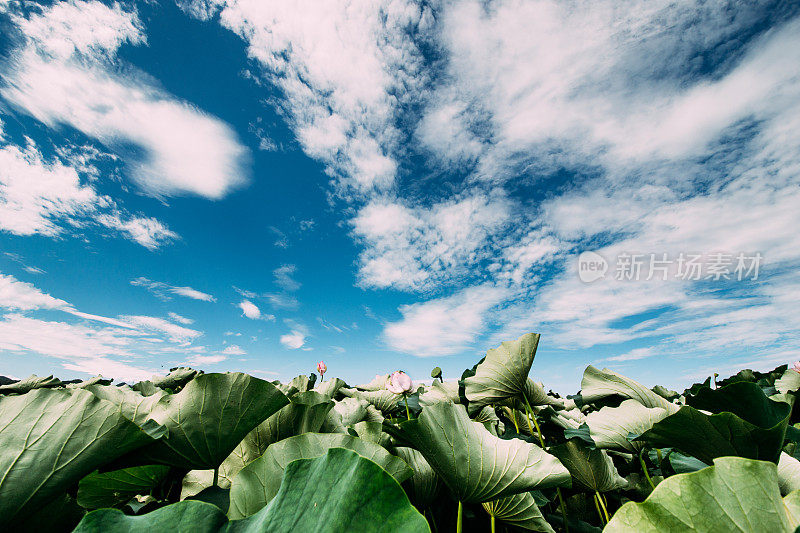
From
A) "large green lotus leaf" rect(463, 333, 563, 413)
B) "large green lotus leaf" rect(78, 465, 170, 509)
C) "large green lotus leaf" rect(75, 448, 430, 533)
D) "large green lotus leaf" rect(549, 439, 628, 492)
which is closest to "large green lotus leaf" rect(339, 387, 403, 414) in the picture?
"large green lotus leaf" rect(463, 333, 563, 413)

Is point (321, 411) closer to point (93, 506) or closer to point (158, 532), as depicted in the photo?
point (158, 532)

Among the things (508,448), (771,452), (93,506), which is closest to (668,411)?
(771,452)

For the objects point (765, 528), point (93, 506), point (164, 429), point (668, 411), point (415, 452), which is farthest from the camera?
point (668, 411)

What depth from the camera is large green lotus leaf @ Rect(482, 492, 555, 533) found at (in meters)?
1.19

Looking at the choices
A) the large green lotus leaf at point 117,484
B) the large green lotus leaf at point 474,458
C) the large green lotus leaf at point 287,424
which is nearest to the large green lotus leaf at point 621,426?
the large green lotus leaf at point 474,458

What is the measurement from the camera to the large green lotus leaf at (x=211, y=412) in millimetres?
894

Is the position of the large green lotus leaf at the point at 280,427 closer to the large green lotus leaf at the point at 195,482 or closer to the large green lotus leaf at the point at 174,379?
the large green lotus leaf at the point at 195,482

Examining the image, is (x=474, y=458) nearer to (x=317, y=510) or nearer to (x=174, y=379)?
(x=317, y=510)

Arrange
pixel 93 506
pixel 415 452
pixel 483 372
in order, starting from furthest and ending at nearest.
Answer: pixel 483 372
pixel 415 452
pixel 93 506

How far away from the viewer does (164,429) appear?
85cm

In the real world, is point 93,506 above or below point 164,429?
below

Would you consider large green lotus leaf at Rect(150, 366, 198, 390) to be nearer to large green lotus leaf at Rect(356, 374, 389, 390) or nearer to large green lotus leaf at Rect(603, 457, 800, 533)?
large green lotus leaf at Rect(356, 374, 389, 390)

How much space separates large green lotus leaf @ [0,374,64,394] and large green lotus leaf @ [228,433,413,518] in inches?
93.0

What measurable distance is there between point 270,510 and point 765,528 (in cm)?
69
